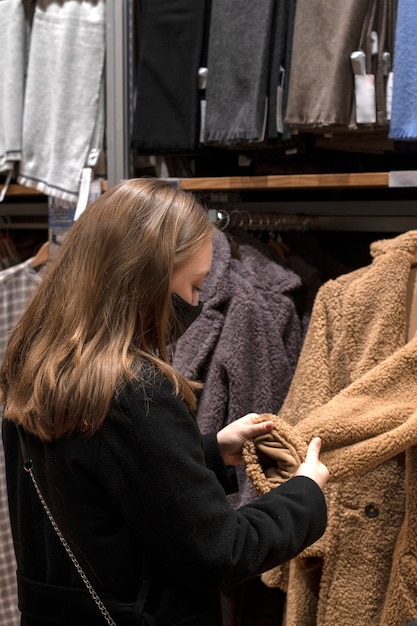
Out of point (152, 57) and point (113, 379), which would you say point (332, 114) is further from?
point (113, 379)

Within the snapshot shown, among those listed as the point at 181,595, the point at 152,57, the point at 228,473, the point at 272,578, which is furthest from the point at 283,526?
the point at 152,57

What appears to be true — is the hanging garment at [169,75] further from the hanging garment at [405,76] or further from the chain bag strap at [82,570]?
the chain bag strap at [82,570]

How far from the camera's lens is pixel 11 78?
203 centimetres

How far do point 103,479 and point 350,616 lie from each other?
0.65 m

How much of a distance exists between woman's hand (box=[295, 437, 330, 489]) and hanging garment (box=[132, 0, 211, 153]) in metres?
0.88

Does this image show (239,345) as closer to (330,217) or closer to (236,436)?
(236,436)

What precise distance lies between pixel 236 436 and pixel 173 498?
0.30m

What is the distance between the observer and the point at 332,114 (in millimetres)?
1591

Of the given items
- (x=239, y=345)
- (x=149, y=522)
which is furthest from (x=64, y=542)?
(x=239, y=345)

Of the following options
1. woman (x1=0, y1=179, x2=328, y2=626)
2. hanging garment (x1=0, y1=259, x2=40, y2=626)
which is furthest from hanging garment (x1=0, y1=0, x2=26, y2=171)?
woman (x1=0, y1=179, x2=328, y2=626)

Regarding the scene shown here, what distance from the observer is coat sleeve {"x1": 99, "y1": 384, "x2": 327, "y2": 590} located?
3.20 feet

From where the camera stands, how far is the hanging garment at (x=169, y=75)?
180 centimetres

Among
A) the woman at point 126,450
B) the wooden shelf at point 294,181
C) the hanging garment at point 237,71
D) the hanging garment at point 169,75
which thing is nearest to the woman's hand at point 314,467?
the woman at point 126,450

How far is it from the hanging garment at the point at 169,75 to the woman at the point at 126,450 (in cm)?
71
